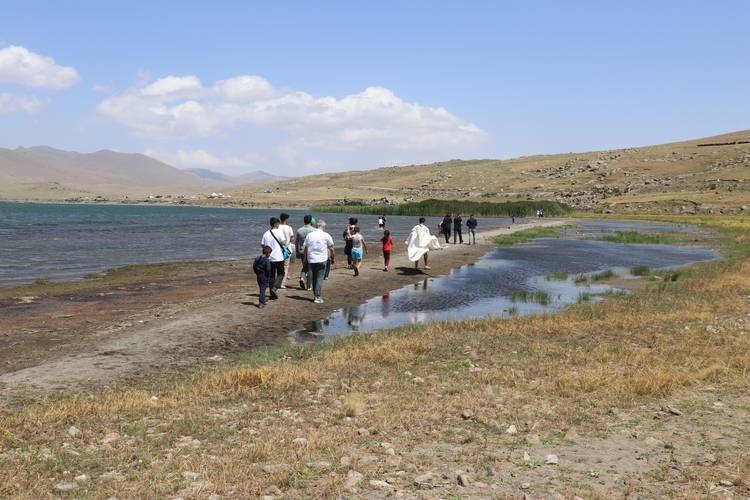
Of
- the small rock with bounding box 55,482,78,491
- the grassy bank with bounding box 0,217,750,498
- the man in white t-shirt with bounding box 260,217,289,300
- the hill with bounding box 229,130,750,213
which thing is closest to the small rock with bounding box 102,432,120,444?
the grassy bank with bounding box 0,217,750,498

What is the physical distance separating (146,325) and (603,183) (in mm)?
127115

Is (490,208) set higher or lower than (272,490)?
higher

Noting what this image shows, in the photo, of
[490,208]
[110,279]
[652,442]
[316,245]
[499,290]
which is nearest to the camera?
[652,442]

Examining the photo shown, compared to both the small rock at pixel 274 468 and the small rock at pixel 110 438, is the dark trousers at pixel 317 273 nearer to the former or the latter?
the small rock at pixel 110 438

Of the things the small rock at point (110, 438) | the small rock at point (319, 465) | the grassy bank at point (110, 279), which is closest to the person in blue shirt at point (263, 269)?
the grassy bank at point (110, 279)

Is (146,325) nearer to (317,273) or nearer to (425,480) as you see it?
(317,273)

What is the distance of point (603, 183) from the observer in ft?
428

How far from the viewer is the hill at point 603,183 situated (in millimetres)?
95000

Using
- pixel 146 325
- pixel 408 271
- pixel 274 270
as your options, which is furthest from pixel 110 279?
pixel 408 271

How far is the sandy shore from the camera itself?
11.2 meters

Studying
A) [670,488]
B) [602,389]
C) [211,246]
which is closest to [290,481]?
[670,488]

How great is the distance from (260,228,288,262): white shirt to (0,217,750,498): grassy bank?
17.6 ft

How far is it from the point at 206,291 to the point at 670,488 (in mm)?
17138

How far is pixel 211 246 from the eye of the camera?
44.5 metres
